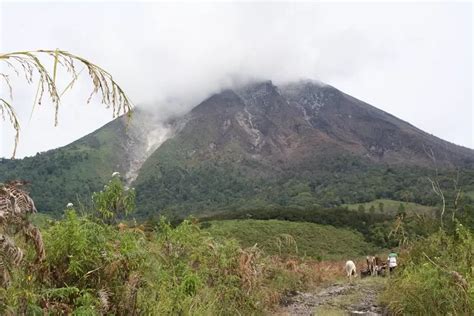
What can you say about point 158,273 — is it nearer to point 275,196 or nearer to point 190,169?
point 275,196

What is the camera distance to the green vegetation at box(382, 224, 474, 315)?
562 cm

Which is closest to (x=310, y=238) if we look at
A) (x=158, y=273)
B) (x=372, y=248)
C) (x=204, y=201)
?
(x=372, y=248)

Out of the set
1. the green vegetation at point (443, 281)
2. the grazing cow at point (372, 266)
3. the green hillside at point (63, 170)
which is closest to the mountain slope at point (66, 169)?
the green hillside at point (63, 170)

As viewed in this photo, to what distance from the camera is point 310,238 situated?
51.7 metres

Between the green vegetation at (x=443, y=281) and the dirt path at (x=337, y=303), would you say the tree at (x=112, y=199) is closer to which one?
the green vegetation at (x=443, y=281)

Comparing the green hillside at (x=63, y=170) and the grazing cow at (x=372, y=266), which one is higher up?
the green hillside at (x=63, y=170)

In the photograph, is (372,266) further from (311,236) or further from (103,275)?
(311,236)

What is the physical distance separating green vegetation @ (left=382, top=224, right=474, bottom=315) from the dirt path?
1.27 metres

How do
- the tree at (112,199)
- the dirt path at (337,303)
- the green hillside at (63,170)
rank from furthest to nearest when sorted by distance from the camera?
the green hillside at (63,170)
the dirt path at (337,303)
the tree at (112,199)

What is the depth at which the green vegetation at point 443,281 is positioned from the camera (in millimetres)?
5625

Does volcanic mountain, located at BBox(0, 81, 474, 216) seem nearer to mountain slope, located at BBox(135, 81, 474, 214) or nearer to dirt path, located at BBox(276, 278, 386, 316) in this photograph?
mountain slope, located at BBox(135, 81, 474, 214)

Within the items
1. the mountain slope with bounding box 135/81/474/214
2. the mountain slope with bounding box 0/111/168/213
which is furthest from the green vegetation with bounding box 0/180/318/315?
the mountain slope with bounding box 0/111/168/213

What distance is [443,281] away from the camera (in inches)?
243

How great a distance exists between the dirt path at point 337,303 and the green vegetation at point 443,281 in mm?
1272
